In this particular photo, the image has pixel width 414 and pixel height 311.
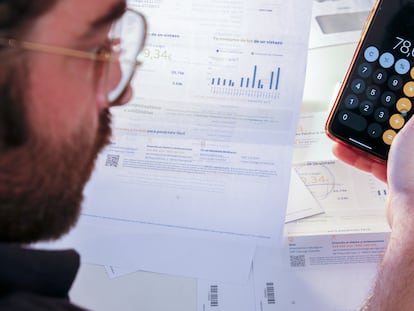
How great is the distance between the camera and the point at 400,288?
40cm

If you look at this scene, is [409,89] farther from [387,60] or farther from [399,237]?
[399,237]

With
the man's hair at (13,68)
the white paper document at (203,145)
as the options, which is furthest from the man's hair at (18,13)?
the white paper document at (203,145)

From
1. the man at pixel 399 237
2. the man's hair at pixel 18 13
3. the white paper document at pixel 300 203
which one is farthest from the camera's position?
the white paper document at pixel 300 203

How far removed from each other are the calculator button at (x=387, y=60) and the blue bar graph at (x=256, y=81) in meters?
0.11

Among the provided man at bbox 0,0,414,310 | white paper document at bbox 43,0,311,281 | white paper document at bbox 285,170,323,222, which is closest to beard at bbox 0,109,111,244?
man at bbox 0,0,414,310

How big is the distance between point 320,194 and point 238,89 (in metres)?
0.15

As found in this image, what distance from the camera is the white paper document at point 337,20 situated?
565mm

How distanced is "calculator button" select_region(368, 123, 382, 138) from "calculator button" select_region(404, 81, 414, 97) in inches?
1.7

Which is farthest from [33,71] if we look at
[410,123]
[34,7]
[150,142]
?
[410,123]

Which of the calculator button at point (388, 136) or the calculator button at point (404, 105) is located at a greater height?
the calculator button at point (404, 105)

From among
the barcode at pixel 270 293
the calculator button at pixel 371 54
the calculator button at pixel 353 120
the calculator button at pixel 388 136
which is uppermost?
the calculator button at pixel 371 54

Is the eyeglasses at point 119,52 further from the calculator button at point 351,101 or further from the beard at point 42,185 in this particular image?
the calculator button at point 351,101

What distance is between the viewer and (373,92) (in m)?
0.48

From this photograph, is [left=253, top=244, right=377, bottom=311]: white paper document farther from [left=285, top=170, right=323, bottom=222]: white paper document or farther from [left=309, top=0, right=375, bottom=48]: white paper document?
[left=309, top=0, right=375, bottom=48]: white paper document
